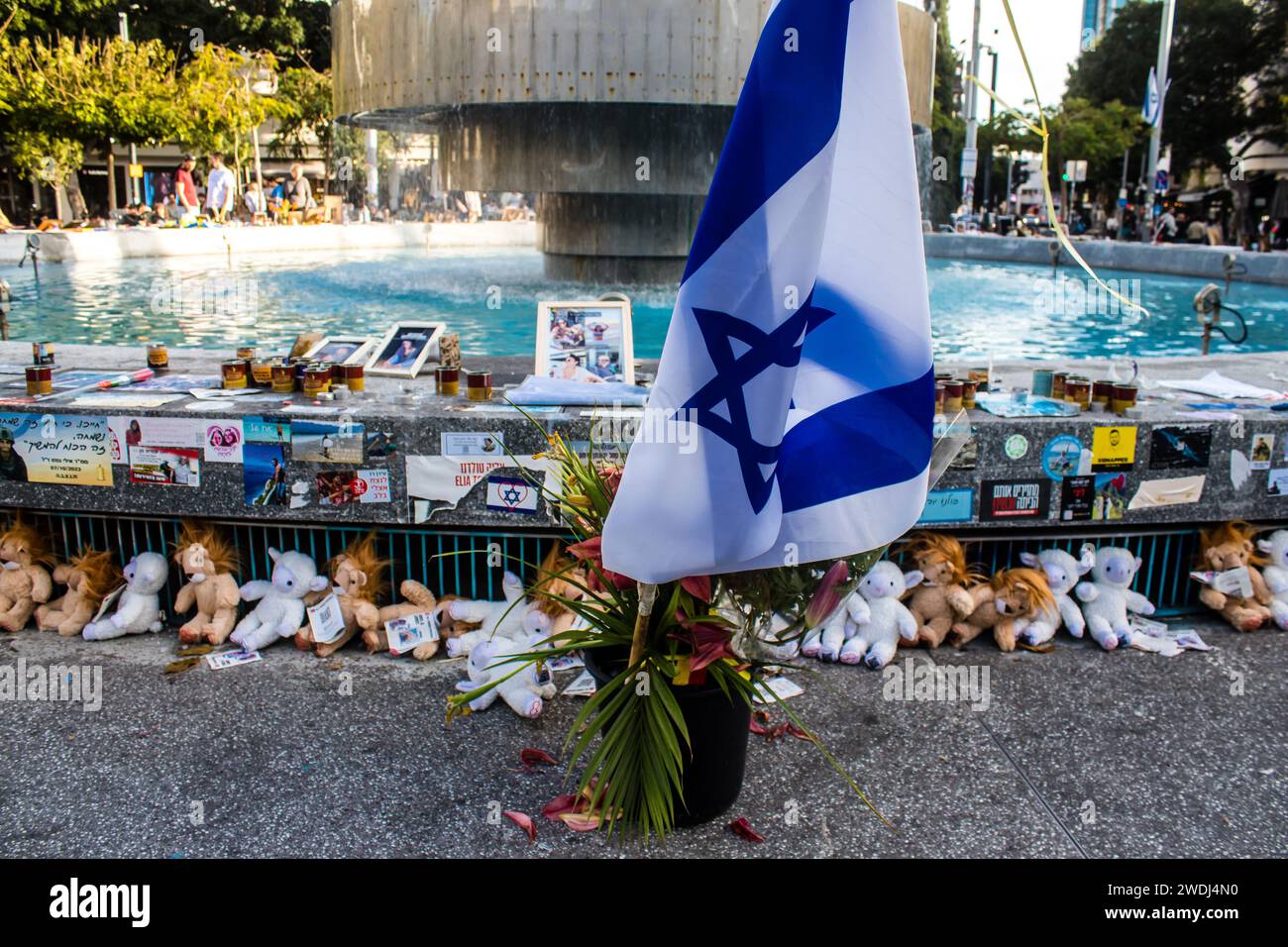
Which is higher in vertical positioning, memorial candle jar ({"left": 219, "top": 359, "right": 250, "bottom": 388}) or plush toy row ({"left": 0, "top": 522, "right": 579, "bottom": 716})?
memorial candle jar ({"left": 219, "top": 359, "right": 250, "bottom": 388})

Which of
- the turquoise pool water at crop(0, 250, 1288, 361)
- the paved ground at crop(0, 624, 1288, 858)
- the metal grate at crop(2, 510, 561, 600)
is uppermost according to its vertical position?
the turquoise pool water at crop(0, 250, 1288, 361)

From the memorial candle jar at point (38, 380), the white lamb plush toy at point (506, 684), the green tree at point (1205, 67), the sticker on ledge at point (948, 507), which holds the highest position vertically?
the green tree at point (1205, 67)

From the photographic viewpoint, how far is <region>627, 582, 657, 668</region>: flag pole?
3035mm

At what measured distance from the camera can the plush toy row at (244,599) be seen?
4.65 metres

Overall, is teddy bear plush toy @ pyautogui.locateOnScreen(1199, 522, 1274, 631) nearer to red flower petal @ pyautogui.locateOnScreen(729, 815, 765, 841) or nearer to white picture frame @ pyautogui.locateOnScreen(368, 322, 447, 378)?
red flower petal @ pyautogui.locateOnScreen(729, 815, 765, 841)

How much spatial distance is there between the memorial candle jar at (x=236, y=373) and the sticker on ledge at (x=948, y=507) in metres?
3.22

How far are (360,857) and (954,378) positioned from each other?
355 centimetres

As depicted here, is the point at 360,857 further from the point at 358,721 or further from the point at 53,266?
the point at 53,266

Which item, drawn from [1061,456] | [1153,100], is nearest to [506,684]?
[1061,456]

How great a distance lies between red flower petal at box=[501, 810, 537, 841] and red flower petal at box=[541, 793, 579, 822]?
0.06 m

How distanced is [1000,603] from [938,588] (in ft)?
0.86

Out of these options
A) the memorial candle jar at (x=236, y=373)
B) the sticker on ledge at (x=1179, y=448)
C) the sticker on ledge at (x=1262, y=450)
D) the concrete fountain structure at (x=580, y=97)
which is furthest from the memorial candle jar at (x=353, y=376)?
the concrete fountain structure at (x=580, y=97)

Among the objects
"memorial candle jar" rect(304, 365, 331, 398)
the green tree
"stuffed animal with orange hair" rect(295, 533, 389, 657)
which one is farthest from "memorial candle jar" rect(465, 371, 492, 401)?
the green tree

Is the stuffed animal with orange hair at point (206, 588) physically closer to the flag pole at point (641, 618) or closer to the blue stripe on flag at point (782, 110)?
the flag pole at point (641, 618)
